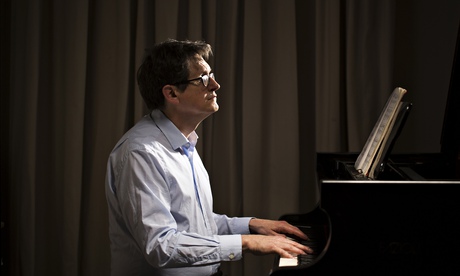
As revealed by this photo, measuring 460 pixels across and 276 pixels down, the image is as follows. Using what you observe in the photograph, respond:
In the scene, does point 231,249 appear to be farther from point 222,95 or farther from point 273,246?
point 222,95

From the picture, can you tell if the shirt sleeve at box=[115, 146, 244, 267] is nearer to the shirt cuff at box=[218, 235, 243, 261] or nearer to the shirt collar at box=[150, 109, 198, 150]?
the shirt cuff at box=[218, 235, 243, 261]

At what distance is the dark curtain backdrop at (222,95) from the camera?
300cm

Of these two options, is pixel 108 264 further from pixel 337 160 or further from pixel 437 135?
pixel 437 135

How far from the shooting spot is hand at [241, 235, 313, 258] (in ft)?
5.34

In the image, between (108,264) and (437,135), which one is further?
(108,264)

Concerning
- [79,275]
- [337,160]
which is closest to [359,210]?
[337,160]

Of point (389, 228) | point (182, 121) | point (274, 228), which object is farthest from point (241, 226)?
point (389, 228)

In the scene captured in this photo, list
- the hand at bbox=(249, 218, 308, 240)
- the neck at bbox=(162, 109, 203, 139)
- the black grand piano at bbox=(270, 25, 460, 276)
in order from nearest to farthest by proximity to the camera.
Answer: the black grand piano at bbox=(270, 25, 460, 276)
the hand at bbox=(249, 218, 308, 240)
the neck at bbox=(162, 109, 203, 139)

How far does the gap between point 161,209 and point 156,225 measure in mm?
58

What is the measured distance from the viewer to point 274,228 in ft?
6.63

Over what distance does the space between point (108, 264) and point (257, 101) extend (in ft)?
4.15

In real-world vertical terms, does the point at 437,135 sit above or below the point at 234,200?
above

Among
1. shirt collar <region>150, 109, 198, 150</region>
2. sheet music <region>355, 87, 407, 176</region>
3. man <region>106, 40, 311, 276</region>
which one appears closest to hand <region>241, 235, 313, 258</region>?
man <region>106, 40, 311, 276</region>

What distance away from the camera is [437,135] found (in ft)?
9.89
